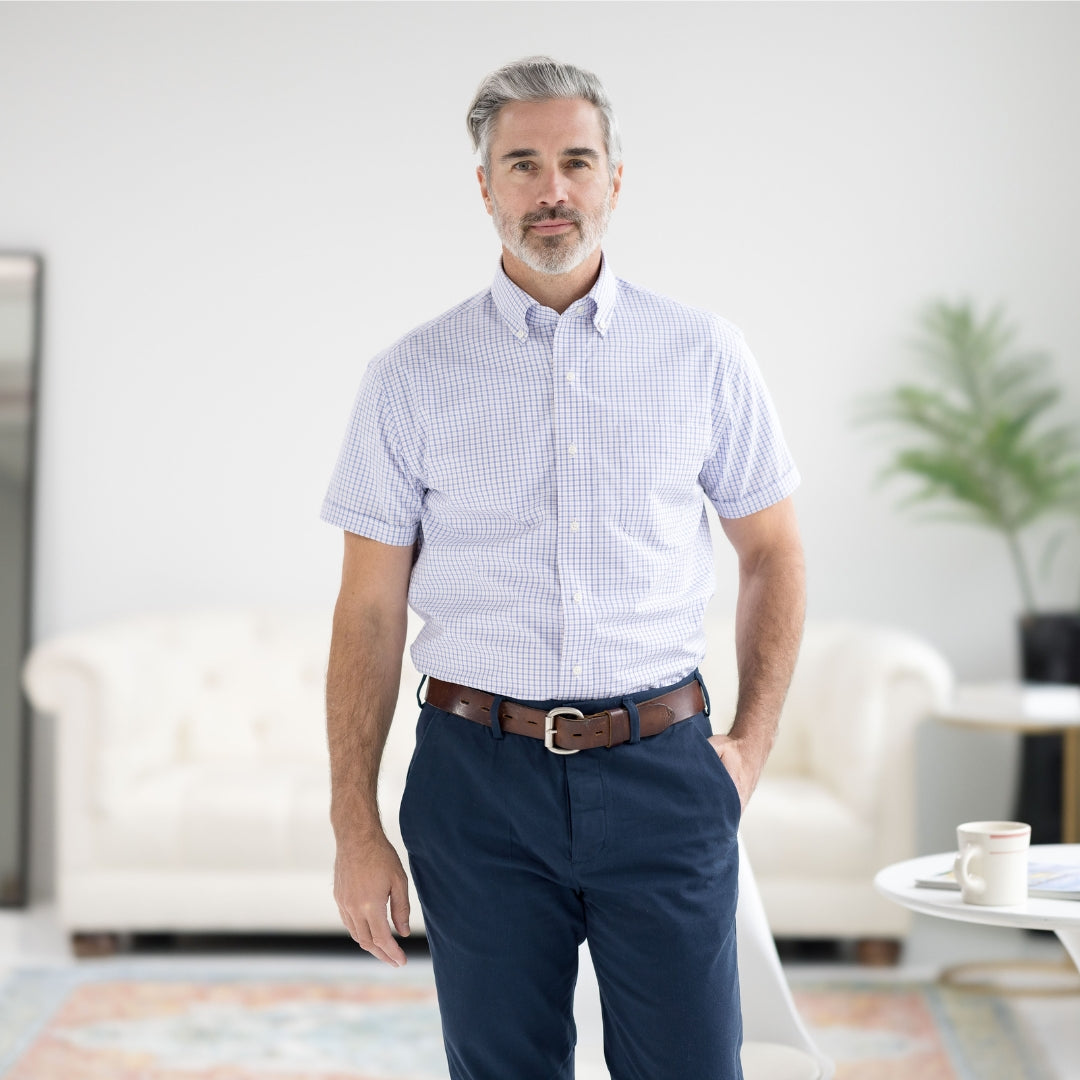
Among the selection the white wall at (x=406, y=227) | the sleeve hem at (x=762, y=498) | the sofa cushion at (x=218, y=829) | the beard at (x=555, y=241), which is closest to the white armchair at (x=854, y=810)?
the white wall at (x=406, y=227)

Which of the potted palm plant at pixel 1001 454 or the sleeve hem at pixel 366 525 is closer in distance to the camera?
the sleeve hem at pixel 366 525

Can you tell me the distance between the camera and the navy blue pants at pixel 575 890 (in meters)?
1.37

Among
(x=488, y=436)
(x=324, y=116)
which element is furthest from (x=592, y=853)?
(x=324, y=116)

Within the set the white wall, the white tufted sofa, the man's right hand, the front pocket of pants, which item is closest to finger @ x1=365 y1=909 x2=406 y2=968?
the man's right hand

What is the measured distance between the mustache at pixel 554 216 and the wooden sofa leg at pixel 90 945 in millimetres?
2673

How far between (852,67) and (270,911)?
2972mm

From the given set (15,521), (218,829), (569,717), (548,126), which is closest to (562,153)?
(548,126)

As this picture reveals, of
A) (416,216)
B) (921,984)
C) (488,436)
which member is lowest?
(921,984)

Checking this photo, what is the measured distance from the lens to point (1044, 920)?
59.2 inches

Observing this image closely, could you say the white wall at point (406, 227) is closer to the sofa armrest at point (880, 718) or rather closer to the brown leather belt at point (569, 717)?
the sofa armrest at point (880, 718)

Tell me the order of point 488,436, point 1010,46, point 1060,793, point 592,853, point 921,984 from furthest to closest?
1. point 1010,46
2. point 1060,793
3. point 921,984
4. point 488,436
5. point 592,853

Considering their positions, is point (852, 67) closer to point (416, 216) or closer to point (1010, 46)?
point (1010, 46)

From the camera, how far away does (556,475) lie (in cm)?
144

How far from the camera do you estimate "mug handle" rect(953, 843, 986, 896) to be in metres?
1.56
